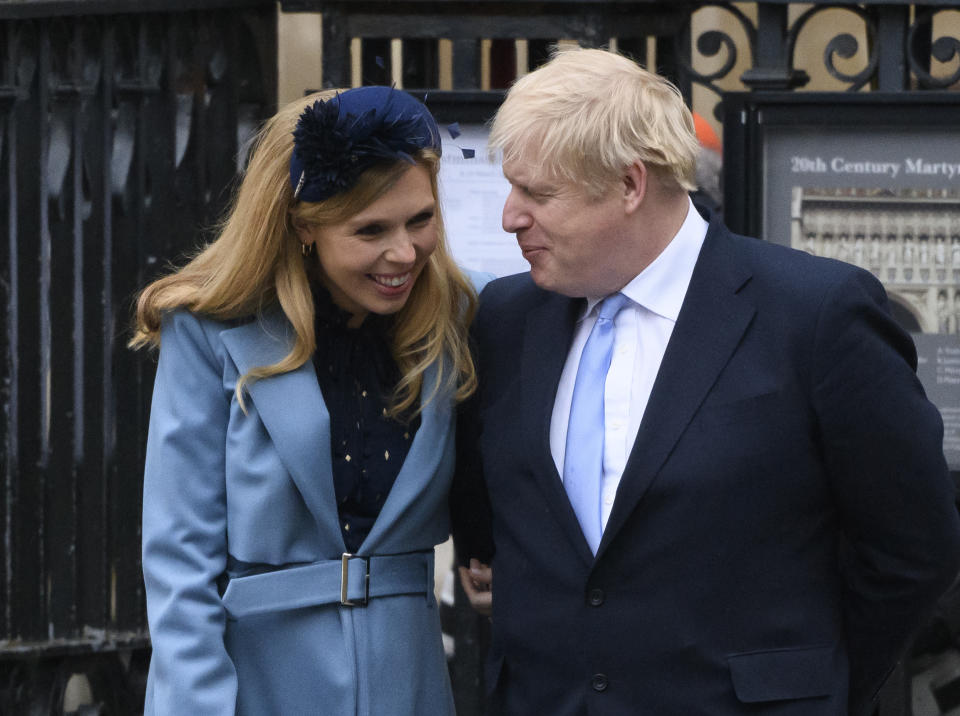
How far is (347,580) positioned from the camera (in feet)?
10.0

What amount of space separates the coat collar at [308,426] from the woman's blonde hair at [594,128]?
0.53 m

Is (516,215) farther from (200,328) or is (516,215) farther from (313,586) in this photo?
(313,586)

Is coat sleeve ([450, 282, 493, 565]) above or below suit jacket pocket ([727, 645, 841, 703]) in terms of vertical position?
above

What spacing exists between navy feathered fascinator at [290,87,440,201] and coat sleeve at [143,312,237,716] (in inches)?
14.7

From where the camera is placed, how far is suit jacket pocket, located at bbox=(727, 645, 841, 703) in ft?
9.14

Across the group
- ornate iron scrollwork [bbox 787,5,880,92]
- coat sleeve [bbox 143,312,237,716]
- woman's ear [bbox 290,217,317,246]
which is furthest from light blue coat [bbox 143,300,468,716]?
ornate iron scrollwork [bbox 787,5,880,92]

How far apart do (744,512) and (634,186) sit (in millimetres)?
600

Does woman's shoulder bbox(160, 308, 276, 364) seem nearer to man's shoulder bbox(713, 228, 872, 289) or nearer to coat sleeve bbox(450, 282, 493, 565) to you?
coat sleeve bbox(450, 282, 493, 565)

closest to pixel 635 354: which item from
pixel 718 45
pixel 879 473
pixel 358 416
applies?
pixel 879 473

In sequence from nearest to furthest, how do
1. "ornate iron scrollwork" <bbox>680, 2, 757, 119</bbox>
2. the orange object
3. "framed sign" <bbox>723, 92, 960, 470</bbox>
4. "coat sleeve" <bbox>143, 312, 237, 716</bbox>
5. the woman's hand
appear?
1. "coat sleeve" <bbox>143, 312, 237, 716</bbox>
2. the woman's hand
3. "framed sign" <bbox>723, 92, 960, 470</bbox>
4. "ornate iron scrollwork" <bbox>680, 2, 757, 119</bbox>
5. the orange object

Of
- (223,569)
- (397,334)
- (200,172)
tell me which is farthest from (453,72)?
(223,569)

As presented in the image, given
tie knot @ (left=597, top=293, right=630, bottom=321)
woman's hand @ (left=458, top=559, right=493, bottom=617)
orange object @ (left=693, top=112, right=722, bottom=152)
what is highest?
orange object @ (left=693, top=112, right=722, bottom=152)

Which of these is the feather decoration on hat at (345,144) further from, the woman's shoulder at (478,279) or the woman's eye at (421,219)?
the woman's shoulder at (478,279)

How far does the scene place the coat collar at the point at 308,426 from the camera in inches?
119
